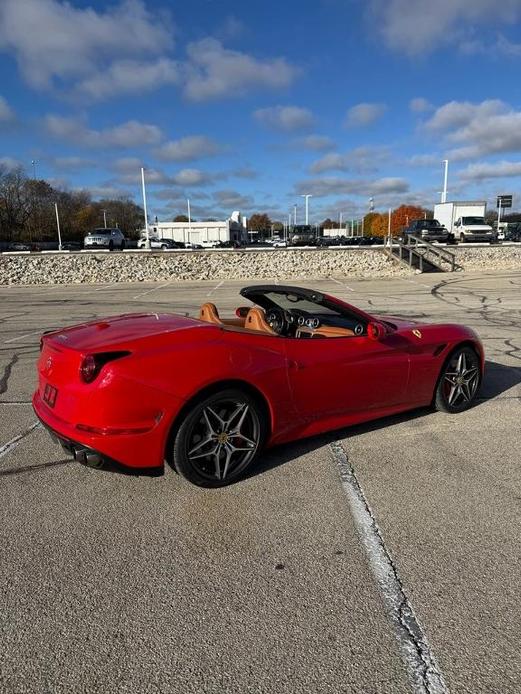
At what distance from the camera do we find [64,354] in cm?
329

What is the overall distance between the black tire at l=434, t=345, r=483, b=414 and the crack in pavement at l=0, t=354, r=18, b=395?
15.9 feet

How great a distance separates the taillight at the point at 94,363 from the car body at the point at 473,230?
37073 millimetres

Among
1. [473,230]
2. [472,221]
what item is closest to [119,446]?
[473,230]

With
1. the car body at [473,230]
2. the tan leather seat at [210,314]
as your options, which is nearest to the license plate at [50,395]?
the tan leather seat at [210,314]

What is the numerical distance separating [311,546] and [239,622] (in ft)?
2.26

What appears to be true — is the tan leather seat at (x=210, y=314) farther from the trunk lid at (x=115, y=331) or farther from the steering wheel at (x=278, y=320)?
the steering wheel at (x=278, y=320)

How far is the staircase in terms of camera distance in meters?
26.2

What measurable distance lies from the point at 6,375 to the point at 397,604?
5901 mm

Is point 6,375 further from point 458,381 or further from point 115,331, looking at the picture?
point 458,381

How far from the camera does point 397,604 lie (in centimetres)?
235

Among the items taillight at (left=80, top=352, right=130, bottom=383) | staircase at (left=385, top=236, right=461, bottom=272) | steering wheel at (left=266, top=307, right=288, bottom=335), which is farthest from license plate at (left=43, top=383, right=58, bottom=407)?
staircase at (left=385, top=236, right=461, bottom=272)

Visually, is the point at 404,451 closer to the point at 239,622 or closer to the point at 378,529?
the point at 378,529

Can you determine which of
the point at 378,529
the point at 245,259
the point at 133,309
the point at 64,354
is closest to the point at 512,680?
the point at 378,529

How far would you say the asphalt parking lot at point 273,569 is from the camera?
2.00 metres
